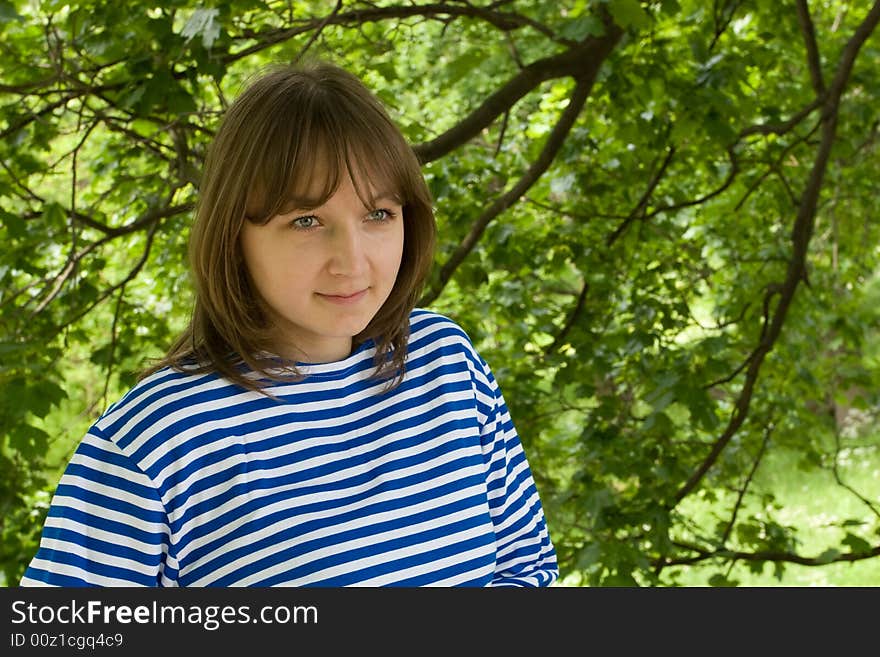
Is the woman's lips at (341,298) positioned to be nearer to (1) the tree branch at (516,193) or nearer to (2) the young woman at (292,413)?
(2) the young woman at (292,413)

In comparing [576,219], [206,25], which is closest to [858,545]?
[576,219]

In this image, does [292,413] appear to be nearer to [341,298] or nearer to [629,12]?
[341,298]

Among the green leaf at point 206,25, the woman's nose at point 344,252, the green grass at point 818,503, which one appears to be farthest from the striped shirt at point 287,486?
the green grass at point 818,503

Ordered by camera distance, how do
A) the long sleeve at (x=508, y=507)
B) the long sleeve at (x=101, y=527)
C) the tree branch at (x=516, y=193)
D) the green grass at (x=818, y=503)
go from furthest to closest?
the green grass at (x=818, y=503) → the tree branch at (x=516, y=193) → the long sleeve at (x=508, y=507) → the long sleeve at (x=101, y=527)

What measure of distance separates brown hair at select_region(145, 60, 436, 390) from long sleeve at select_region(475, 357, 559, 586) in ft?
0.38

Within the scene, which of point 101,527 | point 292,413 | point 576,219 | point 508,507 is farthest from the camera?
point 576,219

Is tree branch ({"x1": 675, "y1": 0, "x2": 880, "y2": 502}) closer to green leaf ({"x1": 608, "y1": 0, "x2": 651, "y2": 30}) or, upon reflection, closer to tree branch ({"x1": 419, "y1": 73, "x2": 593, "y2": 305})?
tree branch ({"x1": 419, "y1": 73, "x2": 593, "y2": 305})

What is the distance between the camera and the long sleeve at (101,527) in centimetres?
99

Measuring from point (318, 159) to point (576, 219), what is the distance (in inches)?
95.5

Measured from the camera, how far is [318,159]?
107 cm

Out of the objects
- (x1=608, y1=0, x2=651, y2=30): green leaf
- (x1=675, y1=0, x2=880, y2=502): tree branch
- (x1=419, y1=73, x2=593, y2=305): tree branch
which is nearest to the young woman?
(x1=608, y1=0, x2=651, y2=30): green leaf

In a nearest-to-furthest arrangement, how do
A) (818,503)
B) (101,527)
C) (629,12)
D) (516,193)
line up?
(101,527)
(629,12)
(516,193)
(818,503)

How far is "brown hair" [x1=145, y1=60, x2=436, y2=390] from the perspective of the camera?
1.07 meters

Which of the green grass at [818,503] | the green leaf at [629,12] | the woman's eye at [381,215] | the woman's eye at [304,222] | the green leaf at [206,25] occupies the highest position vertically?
the green grass at [818,503]
